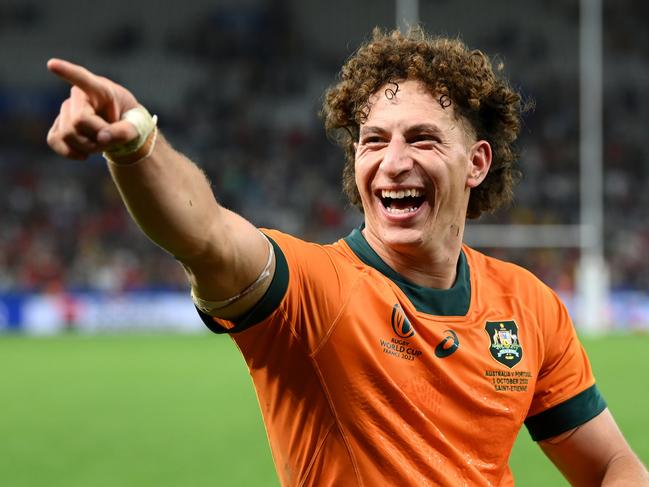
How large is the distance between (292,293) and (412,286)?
52 cm

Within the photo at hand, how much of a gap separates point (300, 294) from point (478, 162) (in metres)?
0.94

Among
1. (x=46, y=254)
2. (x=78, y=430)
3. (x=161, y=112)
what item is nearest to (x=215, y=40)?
(x=161, y=112)

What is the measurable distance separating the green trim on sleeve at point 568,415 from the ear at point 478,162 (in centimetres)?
66

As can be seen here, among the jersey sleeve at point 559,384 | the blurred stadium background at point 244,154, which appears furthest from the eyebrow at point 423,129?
the blurred stadium background at point 244,154

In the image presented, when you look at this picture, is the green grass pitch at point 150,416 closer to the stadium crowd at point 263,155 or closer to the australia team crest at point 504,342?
the australia team crest at point 504,342

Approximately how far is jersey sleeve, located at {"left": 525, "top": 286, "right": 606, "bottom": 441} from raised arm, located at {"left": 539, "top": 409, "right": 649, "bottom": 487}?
0.09ft

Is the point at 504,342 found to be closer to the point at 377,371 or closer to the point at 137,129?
the point at 377,371

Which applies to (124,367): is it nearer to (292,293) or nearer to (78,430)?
(78,430)

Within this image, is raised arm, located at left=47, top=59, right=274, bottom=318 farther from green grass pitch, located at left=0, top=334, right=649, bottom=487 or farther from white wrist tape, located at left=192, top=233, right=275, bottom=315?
green grass pitch, located at left=0, top=334, right=649, bottom=487

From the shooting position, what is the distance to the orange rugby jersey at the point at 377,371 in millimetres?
2305

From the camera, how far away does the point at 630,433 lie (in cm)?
794

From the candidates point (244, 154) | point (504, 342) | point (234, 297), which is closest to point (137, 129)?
point (234, 297)

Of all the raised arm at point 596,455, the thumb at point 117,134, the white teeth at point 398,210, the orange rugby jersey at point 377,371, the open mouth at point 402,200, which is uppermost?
the thumb at point 117,134

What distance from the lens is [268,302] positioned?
2.16m
